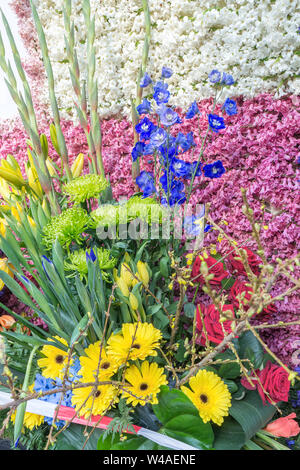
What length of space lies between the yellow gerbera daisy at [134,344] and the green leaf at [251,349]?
197mm

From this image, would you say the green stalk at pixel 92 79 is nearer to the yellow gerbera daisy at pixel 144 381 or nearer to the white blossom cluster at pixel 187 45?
the white blossom cluster at pixel 187 45

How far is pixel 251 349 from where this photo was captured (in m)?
0.69

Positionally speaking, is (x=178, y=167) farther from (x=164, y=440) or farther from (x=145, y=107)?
(x=164, y=440)

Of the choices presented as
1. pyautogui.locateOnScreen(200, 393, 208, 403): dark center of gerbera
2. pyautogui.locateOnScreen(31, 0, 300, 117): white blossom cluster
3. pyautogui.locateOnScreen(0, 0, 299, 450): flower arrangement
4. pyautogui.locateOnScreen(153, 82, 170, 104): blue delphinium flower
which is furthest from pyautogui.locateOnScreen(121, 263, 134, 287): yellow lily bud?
pyautogui.locateOnScreen(31, 0, 300, 117): white blossom cluster

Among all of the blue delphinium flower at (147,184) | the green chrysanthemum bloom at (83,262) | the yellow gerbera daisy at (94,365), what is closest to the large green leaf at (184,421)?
the yellow gerbera daisy at (94,365)

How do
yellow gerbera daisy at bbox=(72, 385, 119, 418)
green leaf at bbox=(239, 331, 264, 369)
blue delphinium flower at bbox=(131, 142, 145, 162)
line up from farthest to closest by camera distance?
blue delphinium flower at bbox=(131, 142, 145, 162), green leaf at bbox=(239, 331, 264, 369), yellow gerbera daisy at bbox=(72, 385, 119, 418)

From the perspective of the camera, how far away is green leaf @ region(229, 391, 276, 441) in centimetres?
60

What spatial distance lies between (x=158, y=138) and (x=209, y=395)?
50cm

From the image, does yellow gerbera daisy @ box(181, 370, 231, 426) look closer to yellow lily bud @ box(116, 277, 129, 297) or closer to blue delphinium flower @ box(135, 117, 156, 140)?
yellow lily bud @ box(116, 277, 129, 297)

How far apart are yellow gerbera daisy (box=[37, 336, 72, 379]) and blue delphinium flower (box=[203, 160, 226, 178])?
47 cm

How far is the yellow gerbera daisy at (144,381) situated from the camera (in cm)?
58

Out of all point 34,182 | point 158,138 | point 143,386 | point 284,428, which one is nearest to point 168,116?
point 158,138
